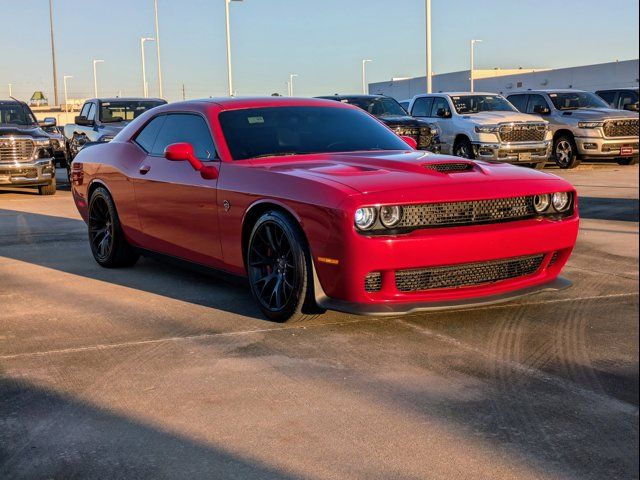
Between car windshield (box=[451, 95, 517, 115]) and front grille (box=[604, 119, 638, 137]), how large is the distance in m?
2.08

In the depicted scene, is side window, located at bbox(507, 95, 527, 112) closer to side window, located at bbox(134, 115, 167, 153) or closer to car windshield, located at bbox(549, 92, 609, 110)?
car windshield, located at bbox(549, 92, 609, 110)

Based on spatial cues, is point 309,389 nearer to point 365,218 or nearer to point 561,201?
point 365,218

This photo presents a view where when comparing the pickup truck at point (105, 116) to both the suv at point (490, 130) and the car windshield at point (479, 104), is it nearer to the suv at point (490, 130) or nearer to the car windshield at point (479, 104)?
the suv at point (490, 130)

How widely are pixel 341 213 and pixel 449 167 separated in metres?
0.96

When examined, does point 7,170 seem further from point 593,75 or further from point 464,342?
point 593,75

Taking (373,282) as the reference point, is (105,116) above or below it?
above

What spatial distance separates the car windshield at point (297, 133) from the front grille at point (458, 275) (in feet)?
5.10

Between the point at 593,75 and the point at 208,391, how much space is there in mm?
52470

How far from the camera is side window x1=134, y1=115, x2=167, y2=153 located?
279 inches

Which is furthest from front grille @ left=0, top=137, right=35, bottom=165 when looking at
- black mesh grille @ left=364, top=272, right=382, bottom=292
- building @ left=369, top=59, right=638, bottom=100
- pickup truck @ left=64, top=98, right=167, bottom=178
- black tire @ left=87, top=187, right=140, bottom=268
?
building @ left=369, top=59, right=638, bottom=100

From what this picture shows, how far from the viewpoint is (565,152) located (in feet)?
66.2

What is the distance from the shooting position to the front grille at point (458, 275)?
491 centimetres

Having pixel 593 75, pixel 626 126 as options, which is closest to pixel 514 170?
pixel 626 126

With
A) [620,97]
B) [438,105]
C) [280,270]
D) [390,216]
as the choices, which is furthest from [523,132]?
[390,216]
